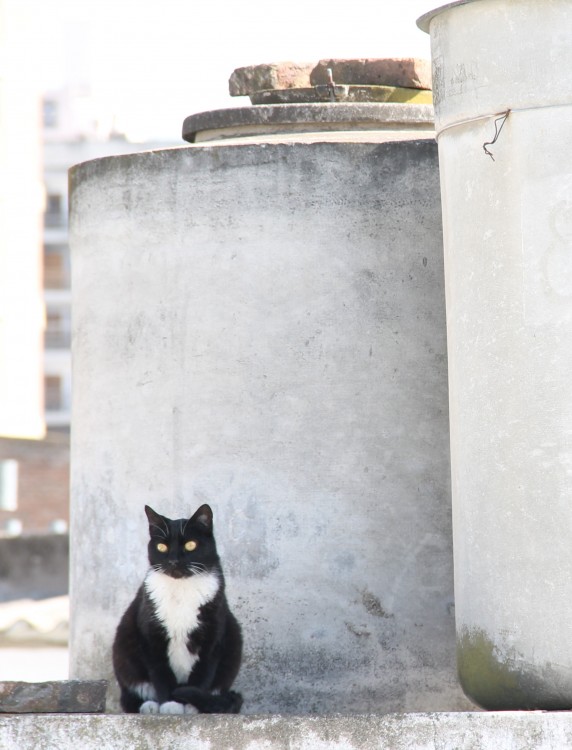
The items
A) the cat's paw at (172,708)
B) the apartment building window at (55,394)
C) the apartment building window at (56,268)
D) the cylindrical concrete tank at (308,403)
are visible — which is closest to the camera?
the cat's paw at (172,708)

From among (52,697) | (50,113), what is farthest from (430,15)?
(50,113)

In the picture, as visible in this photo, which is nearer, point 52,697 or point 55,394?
point 52,697

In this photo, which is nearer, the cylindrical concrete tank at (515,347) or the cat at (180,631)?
the cylindrical concrete tank at (515,347)

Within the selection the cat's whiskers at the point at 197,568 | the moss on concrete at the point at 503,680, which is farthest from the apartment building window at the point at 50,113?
the moss on concrete at the point at 503,680

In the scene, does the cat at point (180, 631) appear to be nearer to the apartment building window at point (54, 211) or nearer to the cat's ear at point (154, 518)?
the cat's ear at point (154, 518)

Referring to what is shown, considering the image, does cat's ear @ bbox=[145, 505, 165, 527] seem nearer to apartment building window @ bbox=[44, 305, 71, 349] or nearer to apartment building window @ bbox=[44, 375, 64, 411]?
apartment building window @ bbox=[44, 375, 64, 411]

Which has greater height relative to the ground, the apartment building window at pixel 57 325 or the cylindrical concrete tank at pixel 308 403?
the apartment building window at pixel 57 325

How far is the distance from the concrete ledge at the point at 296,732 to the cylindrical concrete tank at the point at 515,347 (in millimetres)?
188

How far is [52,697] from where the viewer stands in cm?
360

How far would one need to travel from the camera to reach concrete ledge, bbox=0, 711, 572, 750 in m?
3.36

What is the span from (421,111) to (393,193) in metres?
0.64

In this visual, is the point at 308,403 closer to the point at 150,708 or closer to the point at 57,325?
the point at 150,708

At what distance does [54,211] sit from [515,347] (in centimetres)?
5136

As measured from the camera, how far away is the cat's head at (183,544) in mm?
4105
